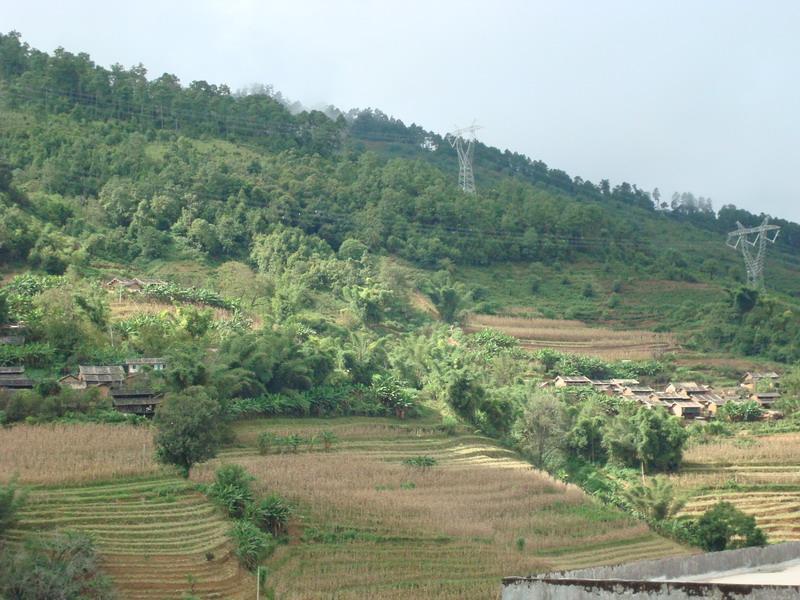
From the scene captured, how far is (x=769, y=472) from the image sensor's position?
100 ft

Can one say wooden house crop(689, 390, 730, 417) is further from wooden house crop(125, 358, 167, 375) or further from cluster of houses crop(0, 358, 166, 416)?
cluster of houses crop(0, 358, 166, 416)

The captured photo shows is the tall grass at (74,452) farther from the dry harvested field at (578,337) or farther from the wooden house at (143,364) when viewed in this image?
the dry harvested field at (578,337)

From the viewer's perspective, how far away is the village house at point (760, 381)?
39.2 meters

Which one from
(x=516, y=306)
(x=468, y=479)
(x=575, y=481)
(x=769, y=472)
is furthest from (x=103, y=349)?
(x=516, y=306)

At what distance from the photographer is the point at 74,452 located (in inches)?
890

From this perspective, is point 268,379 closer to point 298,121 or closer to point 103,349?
point 103,349

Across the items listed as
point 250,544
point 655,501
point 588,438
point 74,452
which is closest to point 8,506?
point 250,544

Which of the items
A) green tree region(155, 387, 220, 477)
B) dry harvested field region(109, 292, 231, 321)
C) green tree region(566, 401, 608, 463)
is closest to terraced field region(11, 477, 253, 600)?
green tree region(155, 387, 220, 477)

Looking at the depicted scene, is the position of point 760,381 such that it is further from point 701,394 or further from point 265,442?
point 265,442

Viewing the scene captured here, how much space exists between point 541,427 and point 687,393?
9.35 meters

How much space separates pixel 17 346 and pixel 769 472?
2042cm

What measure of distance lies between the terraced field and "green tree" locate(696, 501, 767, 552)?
10732mm

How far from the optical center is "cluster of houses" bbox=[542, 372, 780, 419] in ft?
124

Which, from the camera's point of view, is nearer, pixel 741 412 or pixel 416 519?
pixel 416 519
